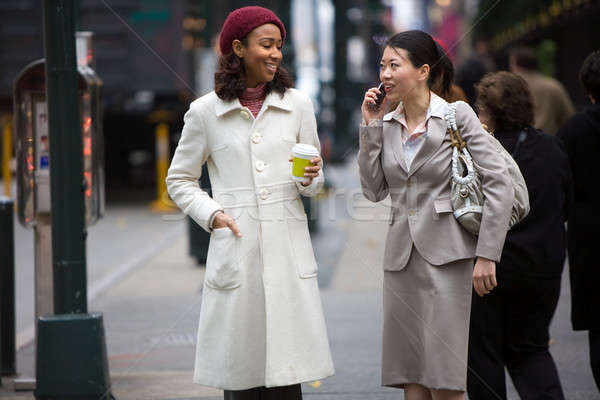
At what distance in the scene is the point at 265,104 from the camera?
3662 mm

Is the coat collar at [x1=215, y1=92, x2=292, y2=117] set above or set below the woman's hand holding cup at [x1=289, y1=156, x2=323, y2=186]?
above

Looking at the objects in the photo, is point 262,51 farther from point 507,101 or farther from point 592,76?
point 592,76

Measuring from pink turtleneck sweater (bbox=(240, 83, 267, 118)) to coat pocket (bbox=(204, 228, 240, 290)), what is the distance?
534mm

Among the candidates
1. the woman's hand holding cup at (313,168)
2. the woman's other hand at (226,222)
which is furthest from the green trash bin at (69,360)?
the woman's hand holding cup at (313,168)

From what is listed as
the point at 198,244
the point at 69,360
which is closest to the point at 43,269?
the point at 69,360

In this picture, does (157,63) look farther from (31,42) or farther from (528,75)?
(528,75)

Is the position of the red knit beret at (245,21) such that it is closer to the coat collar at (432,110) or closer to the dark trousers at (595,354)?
the coat collar at (432,110)

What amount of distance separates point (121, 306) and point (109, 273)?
1850 millimetres

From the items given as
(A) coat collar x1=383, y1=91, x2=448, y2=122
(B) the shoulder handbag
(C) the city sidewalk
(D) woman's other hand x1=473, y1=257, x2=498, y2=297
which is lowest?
(C) the city sidewalk

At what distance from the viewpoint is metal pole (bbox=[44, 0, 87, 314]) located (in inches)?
178

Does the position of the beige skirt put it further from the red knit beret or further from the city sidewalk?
the city sidewalk

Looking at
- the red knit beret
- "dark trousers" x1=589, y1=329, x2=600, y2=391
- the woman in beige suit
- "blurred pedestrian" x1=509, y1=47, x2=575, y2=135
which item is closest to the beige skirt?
the woman in beige suit

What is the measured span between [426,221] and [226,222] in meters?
0.81

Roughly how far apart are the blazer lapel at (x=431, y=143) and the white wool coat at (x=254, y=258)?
408 millimetres
